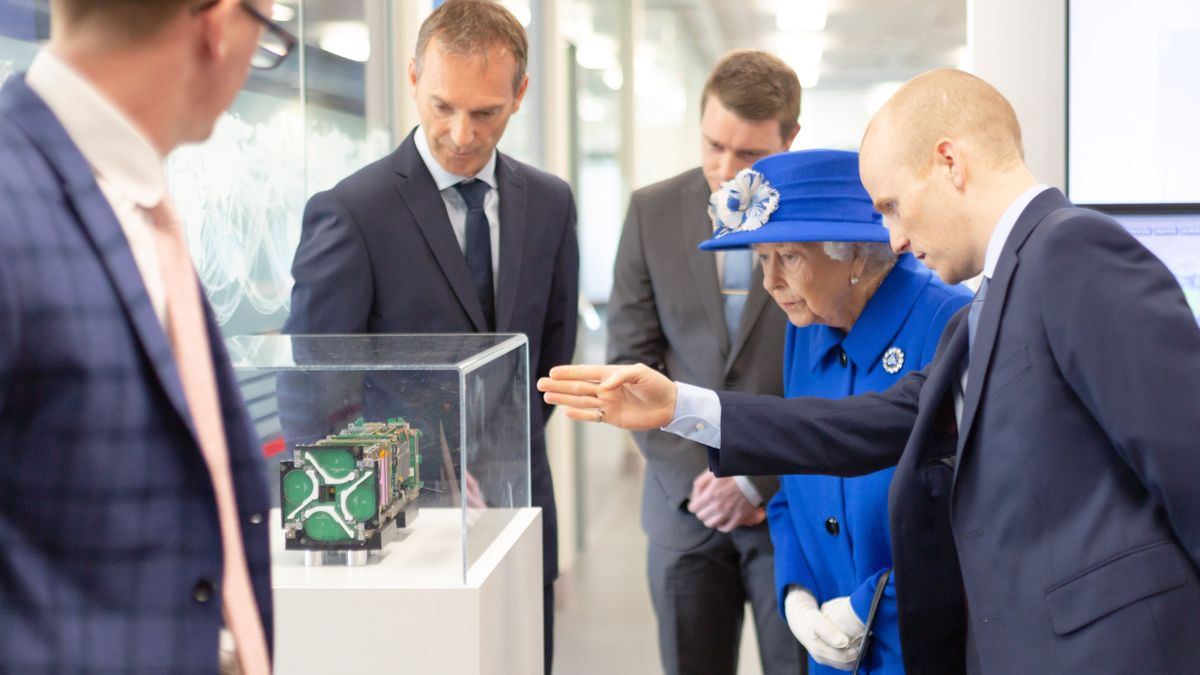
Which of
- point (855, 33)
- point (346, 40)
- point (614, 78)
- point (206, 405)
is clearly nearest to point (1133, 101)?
point (346, 40)

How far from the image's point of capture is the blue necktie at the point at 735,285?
112 inches

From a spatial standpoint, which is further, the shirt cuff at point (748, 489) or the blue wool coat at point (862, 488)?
the shirt cuff at point (748, 489)

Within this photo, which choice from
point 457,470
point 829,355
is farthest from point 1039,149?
point 457,470

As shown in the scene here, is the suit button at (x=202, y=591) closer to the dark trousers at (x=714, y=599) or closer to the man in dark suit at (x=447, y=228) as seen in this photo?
the man in dark suit at (x=447, y=228)

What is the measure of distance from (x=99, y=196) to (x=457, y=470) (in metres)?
0.96

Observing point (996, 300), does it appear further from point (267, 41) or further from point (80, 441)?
point (80, 441)

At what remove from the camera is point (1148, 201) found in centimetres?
323

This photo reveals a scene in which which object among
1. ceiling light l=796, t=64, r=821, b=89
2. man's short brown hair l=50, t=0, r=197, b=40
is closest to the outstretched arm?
man's short brown hair l=50, t=0, r=197, b=40

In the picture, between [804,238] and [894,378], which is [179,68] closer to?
[804,238]

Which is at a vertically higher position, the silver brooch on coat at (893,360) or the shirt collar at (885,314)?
the shirt collar at (885,314)

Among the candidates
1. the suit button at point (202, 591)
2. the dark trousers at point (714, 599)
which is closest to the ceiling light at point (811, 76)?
the dark trousers at point (714, 599)

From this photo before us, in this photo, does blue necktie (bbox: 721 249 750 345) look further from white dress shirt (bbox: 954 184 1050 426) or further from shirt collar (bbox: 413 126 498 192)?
white dress shirt (bbox: 954 184 1050 426)

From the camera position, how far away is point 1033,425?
5.13 ft

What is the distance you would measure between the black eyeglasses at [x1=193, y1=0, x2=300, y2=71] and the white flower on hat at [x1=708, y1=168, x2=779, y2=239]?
121 centimetres
